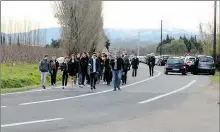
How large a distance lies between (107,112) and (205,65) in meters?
28.7

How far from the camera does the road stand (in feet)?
35.4

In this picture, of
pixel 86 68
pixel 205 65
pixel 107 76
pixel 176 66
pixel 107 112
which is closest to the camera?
pixel 107 112

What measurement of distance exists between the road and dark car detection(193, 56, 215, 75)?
2192 cm

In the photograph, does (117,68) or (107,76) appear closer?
(117,68)

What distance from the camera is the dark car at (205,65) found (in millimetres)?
40875

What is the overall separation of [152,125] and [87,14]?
1052 inches

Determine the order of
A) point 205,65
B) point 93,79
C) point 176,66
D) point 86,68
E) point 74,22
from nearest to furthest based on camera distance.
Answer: point 93,79 < point 86,68 < point 74,22 < point 176,66 < point 205,65

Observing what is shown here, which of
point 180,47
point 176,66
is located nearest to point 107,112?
point 176,66

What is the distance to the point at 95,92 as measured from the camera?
66.3ft

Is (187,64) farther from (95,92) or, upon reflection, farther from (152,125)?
(152,125)

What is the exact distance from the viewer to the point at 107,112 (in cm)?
1361

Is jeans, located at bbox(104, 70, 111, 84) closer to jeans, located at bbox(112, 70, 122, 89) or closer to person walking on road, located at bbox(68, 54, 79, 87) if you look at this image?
person walking on road, located at bbox(68, 54, 79, 87)

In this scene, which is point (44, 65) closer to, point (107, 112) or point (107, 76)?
point (107, 76)

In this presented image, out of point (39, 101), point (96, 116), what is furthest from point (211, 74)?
point (96, 116)
